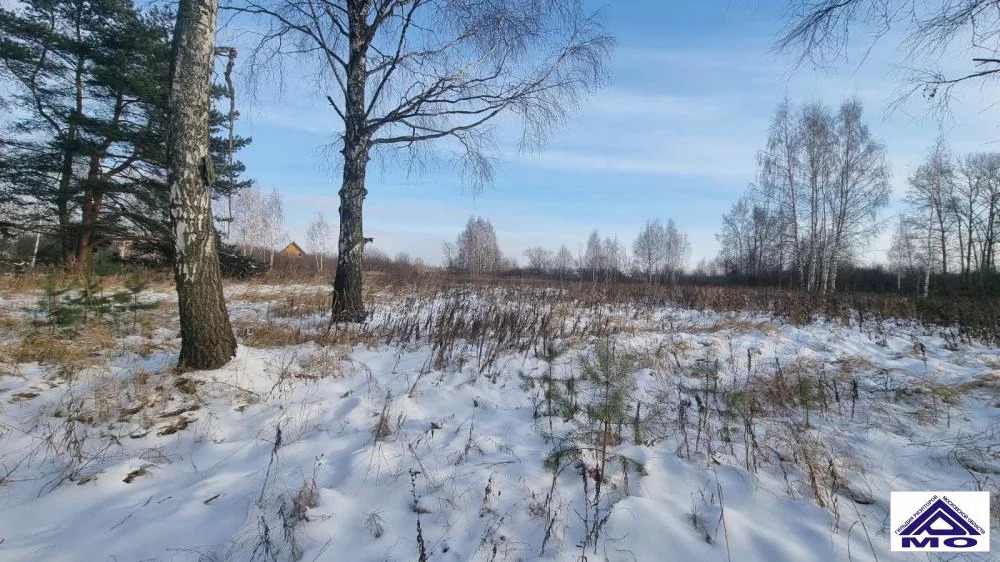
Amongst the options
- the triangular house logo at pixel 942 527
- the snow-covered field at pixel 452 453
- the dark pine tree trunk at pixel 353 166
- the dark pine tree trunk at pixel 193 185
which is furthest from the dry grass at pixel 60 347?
the triangular house logo at pixel 942 527

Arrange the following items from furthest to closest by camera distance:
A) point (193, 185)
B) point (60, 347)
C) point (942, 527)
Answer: point (60, 347) < point (193, 185) < point (942, 527)

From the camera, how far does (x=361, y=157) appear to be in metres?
5.54

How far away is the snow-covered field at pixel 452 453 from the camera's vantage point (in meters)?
1.71

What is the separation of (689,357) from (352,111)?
17.6 ft

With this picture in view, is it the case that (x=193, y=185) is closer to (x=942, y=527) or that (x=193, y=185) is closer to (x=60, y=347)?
(x=60, y=347)

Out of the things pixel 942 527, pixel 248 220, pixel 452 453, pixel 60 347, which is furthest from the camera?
pixel 248 220

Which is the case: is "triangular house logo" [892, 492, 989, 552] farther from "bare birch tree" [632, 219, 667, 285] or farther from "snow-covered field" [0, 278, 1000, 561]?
"bare birch tree" [632, 219, 667, 285]

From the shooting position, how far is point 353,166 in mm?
5484

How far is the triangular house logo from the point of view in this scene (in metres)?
1.71

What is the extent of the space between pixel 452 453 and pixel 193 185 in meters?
2.88

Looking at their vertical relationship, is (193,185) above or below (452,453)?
above

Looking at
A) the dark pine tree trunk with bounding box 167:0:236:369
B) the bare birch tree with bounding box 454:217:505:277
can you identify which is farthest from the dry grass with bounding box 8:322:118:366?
the bare birch tree with bounding box 454:217:505:277

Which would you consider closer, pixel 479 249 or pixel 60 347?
pixel 60 347

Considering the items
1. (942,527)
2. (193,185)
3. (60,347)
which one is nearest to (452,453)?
(942,527)
